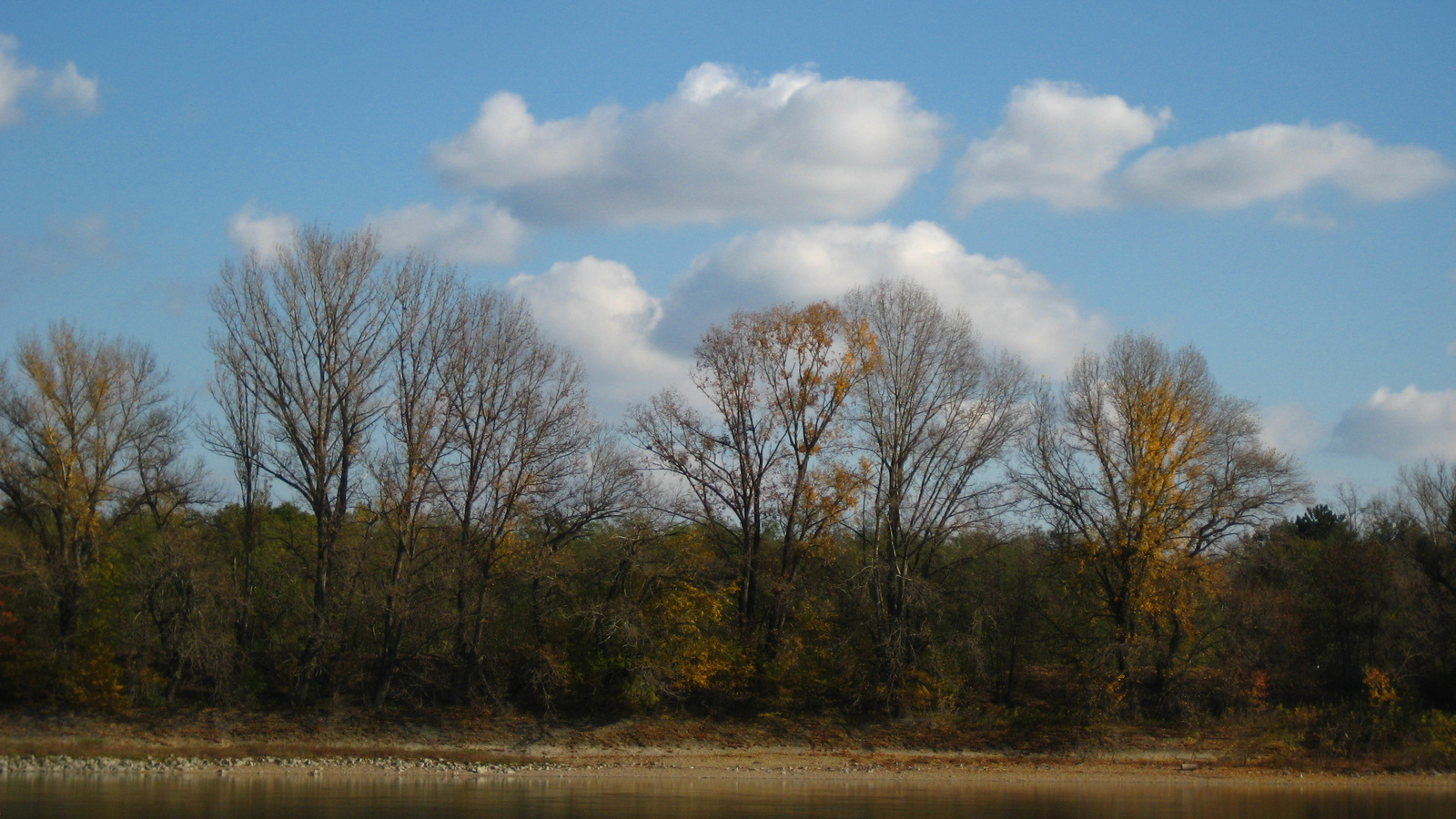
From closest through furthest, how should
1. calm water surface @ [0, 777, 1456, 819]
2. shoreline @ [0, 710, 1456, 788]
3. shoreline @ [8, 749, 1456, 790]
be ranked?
calm water surface @ [0, 777, 1456, 819] < shoreline @ [8, 749, 1456, 790] < shoreline @ [0, 710, 1456, 788]

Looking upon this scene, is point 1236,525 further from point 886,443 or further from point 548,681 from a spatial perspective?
point 548,681

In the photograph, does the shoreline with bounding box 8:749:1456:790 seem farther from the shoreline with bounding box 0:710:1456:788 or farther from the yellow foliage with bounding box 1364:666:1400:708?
the yellow foliage with bounding box 1364:666:1400:708

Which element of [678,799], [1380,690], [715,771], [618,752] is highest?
[1380,690]

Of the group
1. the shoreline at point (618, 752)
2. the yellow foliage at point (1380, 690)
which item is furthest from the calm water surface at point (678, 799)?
the yellow foliage at point (1380, 690)

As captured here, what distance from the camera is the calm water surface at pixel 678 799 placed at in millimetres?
22547

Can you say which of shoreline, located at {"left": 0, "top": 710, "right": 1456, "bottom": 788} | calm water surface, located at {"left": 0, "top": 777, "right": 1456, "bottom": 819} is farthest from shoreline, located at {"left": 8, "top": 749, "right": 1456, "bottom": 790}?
calm water surface, located at {"left": 0, "top": 777, "right": 1456, "bottom": 819}

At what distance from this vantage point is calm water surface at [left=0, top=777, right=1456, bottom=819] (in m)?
22.5

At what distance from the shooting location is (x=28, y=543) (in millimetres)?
37250

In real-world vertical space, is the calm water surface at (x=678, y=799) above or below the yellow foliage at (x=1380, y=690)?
below

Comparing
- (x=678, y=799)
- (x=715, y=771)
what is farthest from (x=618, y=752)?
(x=678, y=799)

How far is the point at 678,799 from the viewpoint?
26312 mm

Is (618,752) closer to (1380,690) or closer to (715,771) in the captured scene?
(715,771)

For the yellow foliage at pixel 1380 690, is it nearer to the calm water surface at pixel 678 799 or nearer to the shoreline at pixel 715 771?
the shoreline at pixel 715 771

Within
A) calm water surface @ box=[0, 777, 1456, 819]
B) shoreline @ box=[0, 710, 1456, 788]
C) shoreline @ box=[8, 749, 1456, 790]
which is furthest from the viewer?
shoreline @ box=[0, 710, 1456, 788]
